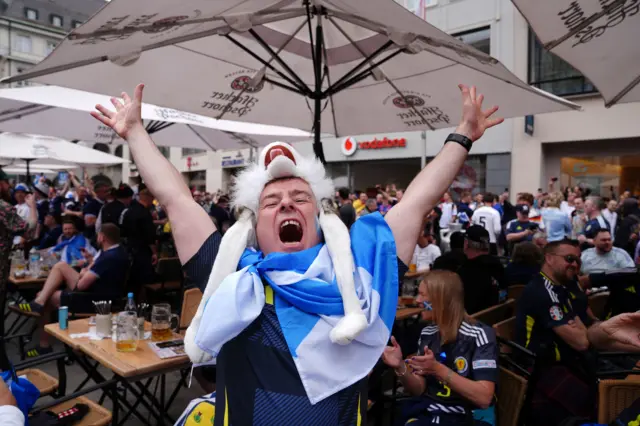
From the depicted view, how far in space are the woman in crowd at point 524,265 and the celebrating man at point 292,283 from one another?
3.70 m

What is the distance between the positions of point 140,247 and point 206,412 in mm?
4236

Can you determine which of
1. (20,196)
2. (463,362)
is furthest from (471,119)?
(20,196)

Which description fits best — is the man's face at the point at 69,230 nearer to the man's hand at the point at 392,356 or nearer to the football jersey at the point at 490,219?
the man's hand at the point at 392,356

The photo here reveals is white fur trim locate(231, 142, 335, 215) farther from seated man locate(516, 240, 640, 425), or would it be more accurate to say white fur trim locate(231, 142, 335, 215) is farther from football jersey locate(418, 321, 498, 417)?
seated man locate(516, 240, 640, 425)

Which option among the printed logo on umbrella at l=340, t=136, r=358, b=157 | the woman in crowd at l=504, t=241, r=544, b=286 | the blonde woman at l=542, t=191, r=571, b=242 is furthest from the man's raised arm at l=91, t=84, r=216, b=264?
the printed logo on umbrella at l=340, t=136, r=358, b=157

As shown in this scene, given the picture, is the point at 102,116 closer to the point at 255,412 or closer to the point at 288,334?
the point at 288,334

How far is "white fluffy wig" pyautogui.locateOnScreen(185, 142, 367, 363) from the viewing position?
4.60 feet

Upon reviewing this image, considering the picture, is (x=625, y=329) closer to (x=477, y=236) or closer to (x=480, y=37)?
(x=477, y=236)

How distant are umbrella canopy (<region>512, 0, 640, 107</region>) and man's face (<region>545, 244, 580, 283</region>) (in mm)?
1137

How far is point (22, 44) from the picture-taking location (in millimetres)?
36156

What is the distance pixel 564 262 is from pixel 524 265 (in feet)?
5.55

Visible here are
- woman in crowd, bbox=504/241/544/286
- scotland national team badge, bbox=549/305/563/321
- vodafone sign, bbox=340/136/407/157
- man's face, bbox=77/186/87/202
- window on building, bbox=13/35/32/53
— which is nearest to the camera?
scotland national team badge, bbox=549/305/563/321

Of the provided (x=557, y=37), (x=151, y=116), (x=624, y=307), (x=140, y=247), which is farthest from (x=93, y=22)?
(x=624, y=307)

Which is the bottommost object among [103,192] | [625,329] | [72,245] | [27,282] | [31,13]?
[27,282]
